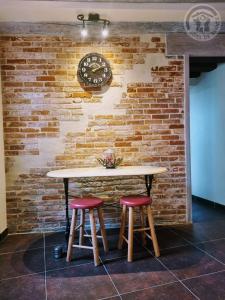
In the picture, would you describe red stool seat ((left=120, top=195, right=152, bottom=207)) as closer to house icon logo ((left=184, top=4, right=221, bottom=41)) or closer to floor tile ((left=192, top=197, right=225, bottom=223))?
floor tile ((left=192, top=197, right=225, bottom=223))

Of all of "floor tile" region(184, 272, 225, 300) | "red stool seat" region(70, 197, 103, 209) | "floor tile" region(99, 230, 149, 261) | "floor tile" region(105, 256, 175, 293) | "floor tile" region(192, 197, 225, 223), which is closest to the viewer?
"floor tile" region(184, 272, 225, 300)

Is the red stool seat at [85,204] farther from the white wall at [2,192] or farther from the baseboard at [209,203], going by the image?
the baseboard at [209,203]

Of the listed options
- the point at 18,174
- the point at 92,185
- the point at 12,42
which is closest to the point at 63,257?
the point at 92,185

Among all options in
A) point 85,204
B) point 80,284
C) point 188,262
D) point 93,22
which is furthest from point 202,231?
point 93,22

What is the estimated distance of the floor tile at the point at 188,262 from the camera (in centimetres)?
244

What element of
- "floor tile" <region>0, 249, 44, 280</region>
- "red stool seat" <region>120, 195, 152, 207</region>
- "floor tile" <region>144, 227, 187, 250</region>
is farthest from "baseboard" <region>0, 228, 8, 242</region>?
"floor tile" <region>144, 227, 187, 250</region>

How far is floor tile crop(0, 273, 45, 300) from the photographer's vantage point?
2.15 metres

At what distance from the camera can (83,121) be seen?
3.59 metres

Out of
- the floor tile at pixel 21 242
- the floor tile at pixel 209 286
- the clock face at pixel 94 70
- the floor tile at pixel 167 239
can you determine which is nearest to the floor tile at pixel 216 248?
the floor tile at pixel 167 239

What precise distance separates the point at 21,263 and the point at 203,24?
12.1ft

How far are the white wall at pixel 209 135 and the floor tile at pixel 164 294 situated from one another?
261cm

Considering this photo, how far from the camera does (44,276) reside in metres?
2.46

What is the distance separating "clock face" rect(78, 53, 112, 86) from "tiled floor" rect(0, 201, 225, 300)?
202 cm

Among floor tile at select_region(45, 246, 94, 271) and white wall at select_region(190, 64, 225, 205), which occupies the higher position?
white wall at select_region(190, 64, 225, 205)
